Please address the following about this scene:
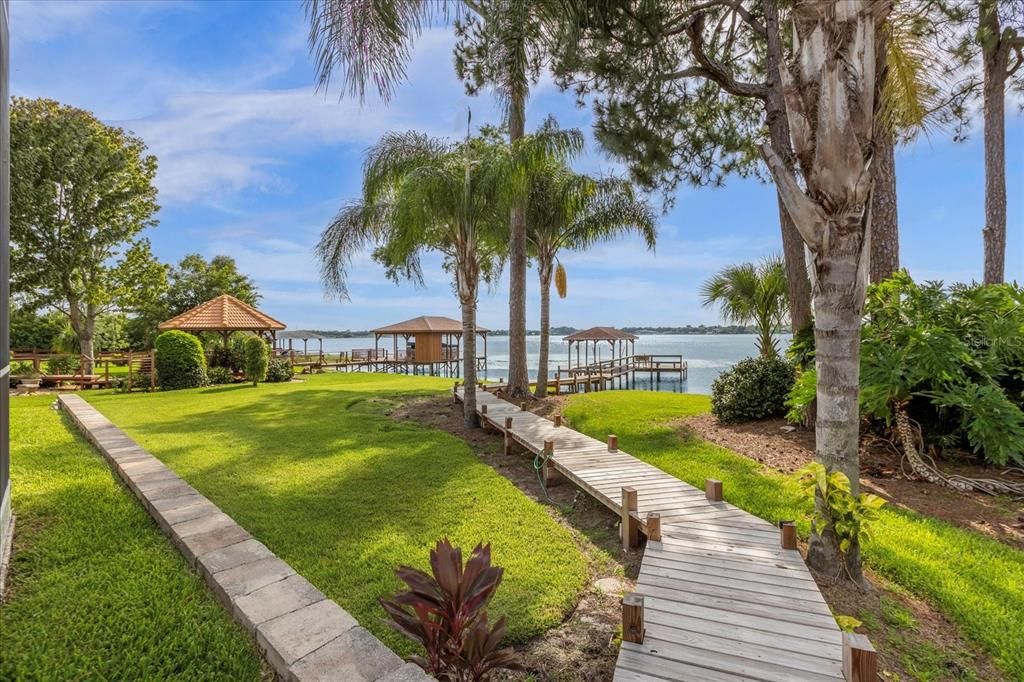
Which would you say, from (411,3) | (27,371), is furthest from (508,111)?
(27,371)

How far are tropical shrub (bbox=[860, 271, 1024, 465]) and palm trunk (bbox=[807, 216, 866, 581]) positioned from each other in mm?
3003

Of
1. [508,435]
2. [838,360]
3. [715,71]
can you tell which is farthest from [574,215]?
[838,360]

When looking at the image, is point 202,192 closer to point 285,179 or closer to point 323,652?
point 285,179

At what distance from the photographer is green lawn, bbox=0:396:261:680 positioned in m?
2.39

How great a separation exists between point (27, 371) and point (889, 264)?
26533 millimetres

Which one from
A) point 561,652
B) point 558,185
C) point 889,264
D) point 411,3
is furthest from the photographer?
point 558,185

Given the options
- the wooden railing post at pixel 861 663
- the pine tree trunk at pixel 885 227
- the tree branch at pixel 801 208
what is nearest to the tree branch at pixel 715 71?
the pine tree trunk at pixel 885 227

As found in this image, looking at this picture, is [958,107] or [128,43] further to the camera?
[958,107]

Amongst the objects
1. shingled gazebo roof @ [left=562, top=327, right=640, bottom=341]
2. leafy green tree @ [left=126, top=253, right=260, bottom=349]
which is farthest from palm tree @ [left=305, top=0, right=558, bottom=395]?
leafy green tree @ [left=126, top=253, right=260, bottom=349]

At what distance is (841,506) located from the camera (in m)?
3.23

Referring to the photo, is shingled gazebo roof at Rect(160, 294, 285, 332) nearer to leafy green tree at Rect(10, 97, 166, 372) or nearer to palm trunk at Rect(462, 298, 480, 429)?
leafy green tree at Rect(10, 97, 166, 372)

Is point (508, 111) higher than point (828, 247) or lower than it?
higher

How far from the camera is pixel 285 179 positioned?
59.3ft

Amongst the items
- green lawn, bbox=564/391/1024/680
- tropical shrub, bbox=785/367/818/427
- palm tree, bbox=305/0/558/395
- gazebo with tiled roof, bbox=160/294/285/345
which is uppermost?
palm tree, bbox=305/0/558/395
